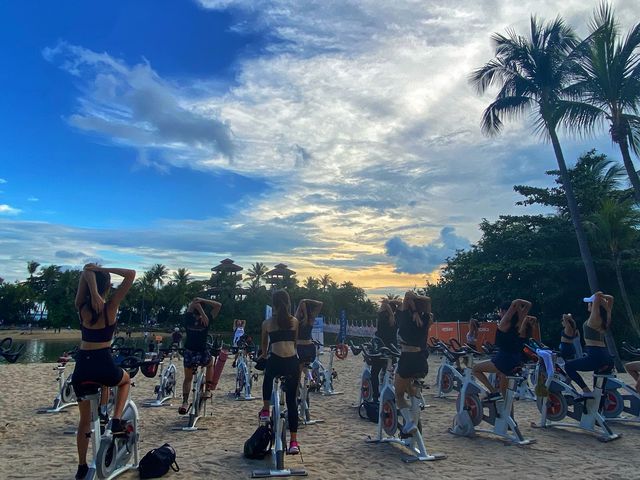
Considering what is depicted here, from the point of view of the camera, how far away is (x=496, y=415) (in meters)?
6.29

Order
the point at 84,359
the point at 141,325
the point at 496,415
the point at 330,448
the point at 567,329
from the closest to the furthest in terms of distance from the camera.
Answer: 1. the point at 84,359
2. the point at 330,448
3. the point at 496,415
4. the point at 567,329
5. the point at 141,325

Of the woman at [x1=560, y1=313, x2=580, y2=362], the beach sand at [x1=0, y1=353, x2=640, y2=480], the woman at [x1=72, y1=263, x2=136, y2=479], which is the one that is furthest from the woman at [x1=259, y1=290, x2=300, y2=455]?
the woman at [x1=560, y1=313, x2=580, y2=362]

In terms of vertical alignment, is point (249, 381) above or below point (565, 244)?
below

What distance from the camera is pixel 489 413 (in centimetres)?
638

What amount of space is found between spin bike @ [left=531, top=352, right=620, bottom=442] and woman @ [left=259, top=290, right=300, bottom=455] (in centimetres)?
384

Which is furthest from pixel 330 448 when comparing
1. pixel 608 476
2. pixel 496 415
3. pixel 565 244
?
pixel 565 244

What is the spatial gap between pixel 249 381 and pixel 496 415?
5193mm

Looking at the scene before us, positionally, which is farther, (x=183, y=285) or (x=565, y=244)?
(x=183, y=285)

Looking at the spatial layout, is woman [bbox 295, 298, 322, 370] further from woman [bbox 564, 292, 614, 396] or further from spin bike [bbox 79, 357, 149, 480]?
woman [bbox 564, 292, 614, 396]

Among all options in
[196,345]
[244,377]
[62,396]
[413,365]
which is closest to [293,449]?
[413,365]

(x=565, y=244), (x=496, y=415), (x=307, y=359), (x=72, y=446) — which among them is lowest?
(x=72, y=446)

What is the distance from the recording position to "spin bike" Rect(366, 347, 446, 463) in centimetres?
536

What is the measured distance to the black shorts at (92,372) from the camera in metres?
4.12

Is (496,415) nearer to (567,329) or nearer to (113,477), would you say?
(567,329)
